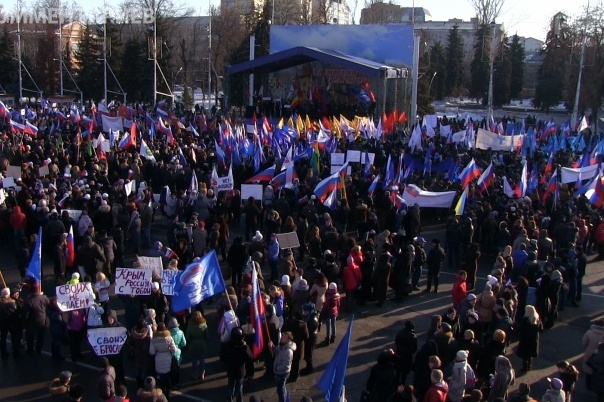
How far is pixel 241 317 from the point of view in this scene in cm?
998

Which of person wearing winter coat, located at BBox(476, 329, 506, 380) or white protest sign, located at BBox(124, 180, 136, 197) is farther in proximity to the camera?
white protest sign, located at BBox(124, 180, 136, 197)

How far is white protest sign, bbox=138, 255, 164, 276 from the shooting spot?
10.4 metres

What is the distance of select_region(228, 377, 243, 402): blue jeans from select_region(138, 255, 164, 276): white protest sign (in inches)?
99.9

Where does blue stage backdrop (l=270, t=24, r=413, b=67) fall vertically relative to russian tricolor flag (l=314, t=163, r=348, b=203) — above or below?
above

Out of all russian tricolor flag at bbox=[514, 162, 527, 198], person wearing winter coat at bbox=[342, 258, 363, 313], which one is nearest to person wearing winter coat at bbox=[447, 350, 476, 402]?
person wearing winter coat at bbox=[342, 258, 363, 313]

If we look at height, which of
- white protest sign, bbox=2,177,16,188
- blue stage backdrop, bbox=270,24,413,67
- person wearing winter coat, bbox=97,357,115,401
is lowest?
person wearing winter coat, bbox=97,357,115,401

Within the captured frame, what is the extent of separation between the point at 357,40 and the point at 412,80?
4393 millimetres

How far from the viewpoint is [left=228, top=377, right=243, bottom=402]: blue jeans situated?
8.66 metres

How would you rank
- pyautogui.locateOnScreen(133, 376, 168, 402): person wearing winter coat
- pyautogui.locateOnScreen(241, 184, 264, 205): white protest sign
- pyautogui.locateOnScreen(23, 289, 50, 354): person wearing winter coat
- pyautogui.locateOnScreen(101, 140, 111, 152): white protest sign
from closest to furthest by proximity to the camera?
1. pyautogui.locateOnScreen(133, 376, 168, 402): person wearing winter coat
2. pyautogui.locateOnScreen(23, 289, 50, 354): person wearing winter coat
3. pyautogui.locateOnScreen(241, 184, 264, 205): white protest sign
4. pyautogui.locateOnScreen(101, 140, 111, 152): white protest sign

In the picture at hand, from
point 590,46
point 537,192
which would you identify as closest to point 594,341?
point 537,192

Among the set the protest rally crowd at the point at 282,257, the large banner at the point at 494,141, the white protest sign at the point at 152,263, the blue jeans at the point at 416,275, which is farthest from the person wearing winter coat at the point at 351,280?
the large banner at the point at 494,141

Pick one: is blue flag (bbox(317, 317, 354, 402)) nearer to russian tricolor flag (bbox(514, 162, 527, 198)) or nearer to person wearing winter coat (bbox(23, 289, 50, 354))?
person wearing winter coat (bbox(23, 289, 50, 354))

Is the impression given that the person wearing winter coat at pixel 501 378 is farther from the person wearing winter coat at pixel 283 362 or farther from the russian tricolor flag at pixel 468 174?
the russian tricolor flag at pixel 468 174

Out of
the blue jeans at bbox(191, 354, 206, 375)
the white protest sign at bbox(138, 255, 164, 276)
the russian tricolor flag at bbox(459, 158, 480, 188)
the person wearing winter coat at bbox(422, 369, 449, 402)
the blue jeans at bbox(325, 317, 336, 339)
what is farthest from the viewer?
the russian tricolor flag at bbox(459, 158, 480, 188)
